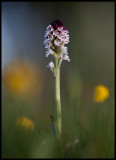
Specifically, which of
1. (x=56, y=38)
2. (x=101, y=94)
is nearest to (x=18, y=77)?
(x=101, y=94)

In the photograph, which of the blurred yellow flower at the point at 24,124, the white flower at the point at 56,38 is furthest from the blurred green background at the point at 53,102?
the white flower at the point at 56,38

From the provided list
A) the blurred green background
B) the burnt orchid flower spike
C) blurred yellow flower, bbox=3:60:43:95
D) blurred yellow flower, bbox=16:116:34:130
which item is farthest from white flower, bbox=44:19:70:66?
blurred yellow flower, bbox=3:60:43:95

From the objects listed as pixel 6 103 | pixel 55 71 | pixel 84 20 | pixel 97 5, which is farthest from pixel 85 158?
pixel 97 5

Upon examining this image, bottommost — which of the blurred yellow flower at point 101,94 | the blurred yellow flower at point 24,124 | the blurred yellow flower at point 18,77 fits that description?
the blurred yellow flower at point 24,124

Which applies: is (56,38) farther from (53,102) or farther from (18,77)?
(53,102)

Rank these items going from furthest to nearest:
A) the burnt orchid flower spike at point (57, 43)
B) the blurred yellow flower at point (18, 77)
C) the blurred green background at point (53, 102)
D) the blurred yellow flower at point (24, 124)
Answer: the blurred yellow flower at point (18, 77) → the burnt orchid flower spike at point (57, 43) → the blurred yellow flower at point (24, 124) → the blurred green background at point (53, 102)

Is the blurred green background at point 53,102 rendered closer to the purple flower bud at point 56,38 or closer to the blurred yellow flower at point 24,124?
the blurred yellow flower at point 24,124

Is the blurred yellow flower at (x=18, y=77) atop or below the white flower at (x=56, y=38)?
below

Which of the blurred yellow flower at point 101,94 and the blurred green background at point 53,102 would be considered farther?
the blurred yellow flower at point 101,94

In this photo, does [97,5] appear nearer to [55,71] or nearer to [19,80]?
[19,80]
